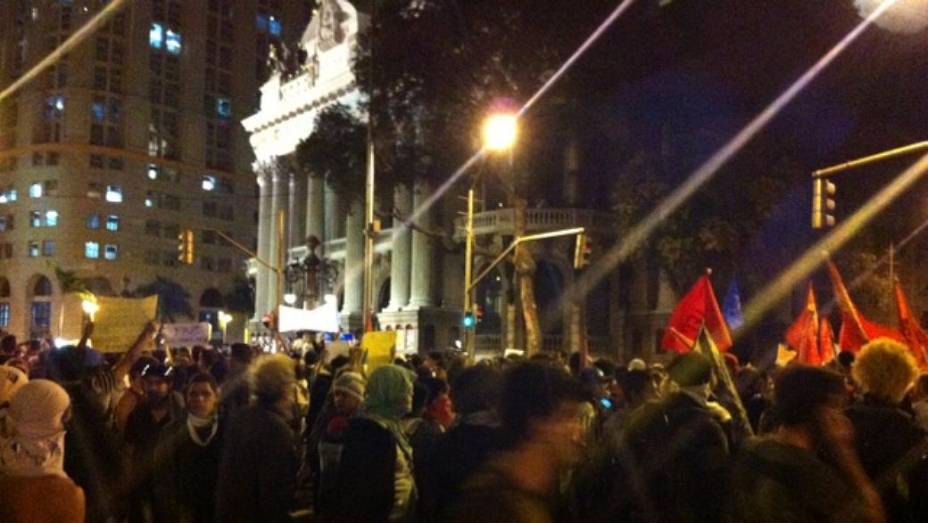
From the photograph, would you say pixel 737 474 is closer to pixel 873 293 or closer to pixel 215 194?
pixel 873 293

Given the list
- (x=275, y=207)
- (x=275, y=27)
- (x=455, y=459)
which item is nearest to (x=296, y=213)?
(x=275, y=207)

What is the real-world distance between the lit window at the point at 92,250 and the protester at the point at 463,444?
261 ft

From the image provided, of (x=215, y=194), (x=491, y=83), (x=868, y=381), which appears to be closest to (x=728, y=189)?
(x=491, y=83)

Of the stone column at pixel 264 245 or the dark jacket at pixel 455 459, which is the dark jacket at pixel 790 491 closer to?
the dark jacket at pixel 455 459

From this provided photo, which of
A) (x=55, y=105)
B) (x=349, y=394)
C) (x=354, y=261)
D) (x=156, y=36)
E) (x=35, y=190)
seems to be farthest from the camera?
(x=156, y=36)

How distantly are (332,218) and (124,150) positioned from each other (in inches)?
1233

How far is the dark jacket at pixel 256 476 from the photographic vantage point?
4.82 metres

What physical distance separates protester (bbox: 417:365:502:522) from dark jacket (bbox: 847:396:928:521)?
5.57 ft

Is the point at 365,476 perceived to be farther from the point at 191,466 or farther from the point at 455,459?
the point at 191,466

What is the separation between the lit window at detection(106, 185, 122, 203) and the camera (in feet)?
269

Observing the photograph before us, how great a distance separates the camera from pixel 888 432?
475 cm

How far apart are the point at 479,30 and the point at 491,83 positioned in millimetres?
→ 1298

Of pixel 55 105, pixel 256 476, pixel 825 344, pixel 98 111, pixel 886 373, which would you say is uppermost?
pixel 55 105

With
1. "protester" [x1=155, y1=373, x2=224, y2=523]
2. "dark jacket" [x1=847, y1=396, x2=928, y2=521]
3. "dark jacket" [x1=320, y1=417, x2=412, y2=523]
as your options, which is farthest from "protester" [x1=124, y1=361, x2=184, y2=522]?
"dark jacket" [x1=847, y1=396, x2=928, y2=521]
